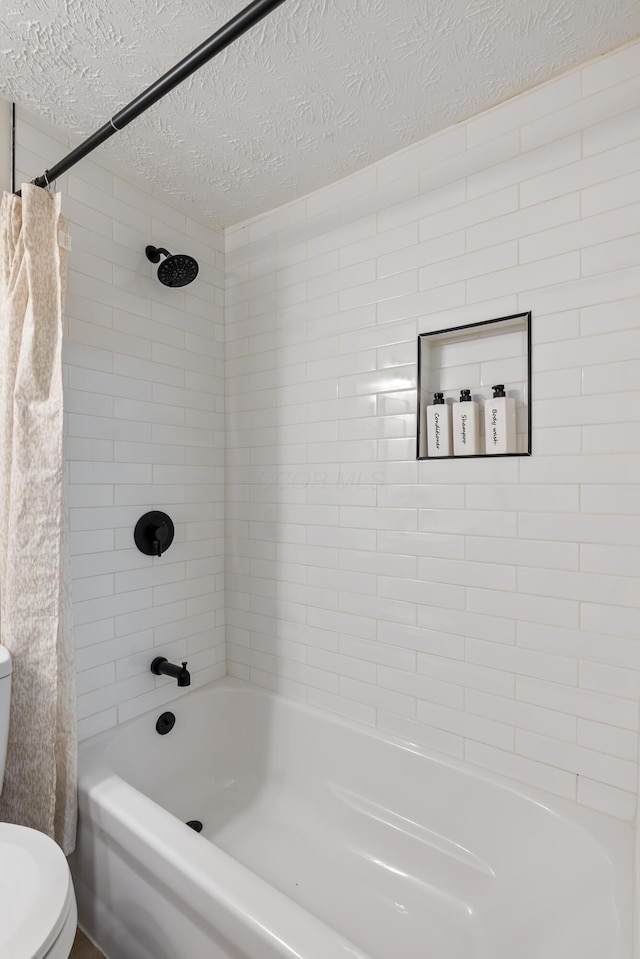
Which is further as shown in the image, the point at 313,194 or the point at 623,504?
the point at 313,194

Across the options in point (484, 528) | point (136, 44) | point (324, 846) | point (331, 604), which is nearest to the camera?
point (136, 44)

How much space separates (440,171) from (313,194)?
0.53m

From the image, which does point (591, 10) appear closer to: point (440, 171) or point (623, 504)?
point (440, 171)

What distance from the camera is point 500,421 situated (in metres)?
1.47

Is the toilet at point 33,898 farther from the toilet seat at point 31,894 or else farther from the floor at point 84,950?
the floor at point 84,950

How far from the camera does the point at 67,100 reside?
1.47 metres

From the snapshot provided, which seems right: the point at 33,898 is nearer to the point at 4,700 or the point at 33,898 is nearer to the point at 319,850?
the point at 4,700

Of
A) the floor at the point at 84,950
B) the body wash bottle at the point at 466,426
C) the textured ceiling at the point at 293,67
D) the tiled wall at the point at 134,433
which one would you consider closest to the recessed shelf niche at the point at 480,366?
the body wash bottle at the point at 466,426

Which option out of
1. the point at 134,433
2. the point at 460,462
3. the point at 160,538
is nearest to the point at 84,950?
the point at 160,538

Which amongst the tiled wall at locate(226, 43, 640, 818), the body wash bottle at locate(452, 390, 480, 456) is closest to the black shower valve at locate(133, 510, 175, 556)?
the tiled wall at locate(226, 43, 640, 818)

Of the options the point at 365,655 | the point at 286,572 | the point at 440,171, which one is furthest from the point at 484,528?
the point at 440,171

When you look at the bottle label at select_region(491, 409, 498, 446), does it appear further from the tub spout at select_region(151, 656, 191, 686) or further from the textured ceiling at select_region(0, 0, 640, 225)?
the tub spout at select_region(151, 656, 191, 686)

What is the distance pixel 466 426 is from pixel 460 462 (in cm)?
11

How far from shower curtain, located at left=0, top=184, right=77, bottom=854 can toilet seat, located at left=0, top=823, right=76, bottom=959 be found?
0.25 metres
